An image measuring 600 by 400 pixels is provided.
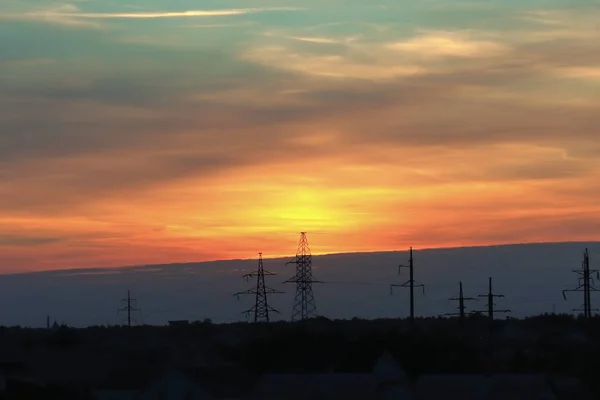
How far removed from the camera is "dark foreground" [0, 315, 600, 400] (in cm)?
5234

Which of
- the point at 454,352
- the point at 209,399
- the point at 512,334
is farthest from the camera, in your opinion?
the point at 512,334

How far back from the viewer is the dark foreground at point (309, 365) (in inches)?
2061

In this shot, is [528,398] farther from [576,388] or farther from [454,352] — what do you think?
[454,352]

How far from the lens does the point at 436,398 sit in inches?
2036

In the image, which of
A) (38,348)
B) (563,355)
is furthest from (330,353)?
(38,348)

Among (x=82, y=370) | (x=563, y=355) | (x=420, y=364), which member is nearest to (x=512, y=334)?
(x=563, y=355)

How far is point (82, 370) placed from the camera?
68125mm

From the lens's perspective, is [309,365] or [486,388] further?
[309,365]

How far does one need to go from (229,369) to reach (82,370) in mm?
10572

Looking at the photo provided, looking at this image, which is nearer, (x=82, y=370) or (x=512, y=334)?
(x=82, y=370)

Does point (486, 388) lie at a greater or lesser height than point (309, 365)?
lesser

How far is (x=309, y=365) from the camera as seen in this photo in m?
75.7

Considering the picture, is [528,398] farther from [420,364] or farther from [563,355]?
[563,355]

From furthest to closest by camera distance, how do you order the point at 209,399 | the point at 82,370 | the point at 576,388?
the point at 82,370 < the point at 576,388 < the point at 209,399
